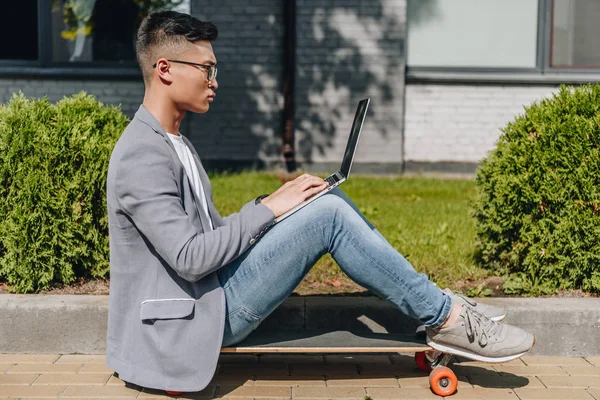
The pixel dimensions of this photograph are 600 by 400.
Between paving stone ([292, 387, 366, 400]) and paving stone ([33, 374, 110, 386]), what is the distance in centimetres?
94

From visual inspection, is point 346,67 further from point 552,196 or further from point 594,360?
point 594,360

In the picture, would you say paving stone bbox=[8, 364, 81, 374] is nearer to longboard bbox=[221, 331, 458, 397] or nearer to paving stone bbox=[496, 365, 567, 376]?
longboard bbox=[221, 331, 458, 397]

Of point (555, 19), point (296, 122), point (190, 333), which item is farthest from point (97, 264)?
point (555, 19)

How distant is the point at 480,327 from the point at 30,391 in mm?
2084

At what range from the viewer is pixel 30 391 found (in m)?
3.96

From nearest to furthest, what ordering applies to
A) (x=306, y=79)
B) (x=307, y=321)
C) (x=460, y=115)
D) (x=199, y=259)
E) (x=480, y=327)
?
(x=199, y=259) < (x=480, y=327) < (x=307, y=321) < (x=306, y=79) < (x=460, y=115)

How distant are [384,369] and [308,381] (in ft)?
1.41

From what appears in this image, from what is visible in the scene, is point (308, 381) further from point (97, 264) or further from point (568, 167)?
point (568, 167)

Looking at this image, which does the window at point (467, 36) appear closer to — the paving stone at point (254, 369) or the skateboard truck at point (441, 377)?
the paving stone at point (254, 369)

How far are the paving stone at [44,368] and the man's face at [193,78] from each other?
147cm

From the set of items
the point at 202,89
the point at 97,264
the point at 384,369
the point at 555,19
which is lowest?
the point at 384,369

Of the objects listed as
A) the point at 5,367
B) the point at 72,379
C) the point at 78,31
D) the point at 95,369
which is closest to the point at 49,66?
the point at 78,31

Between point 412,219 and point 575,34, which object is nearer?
point 412,219

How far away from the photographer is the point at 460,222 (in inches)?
268
